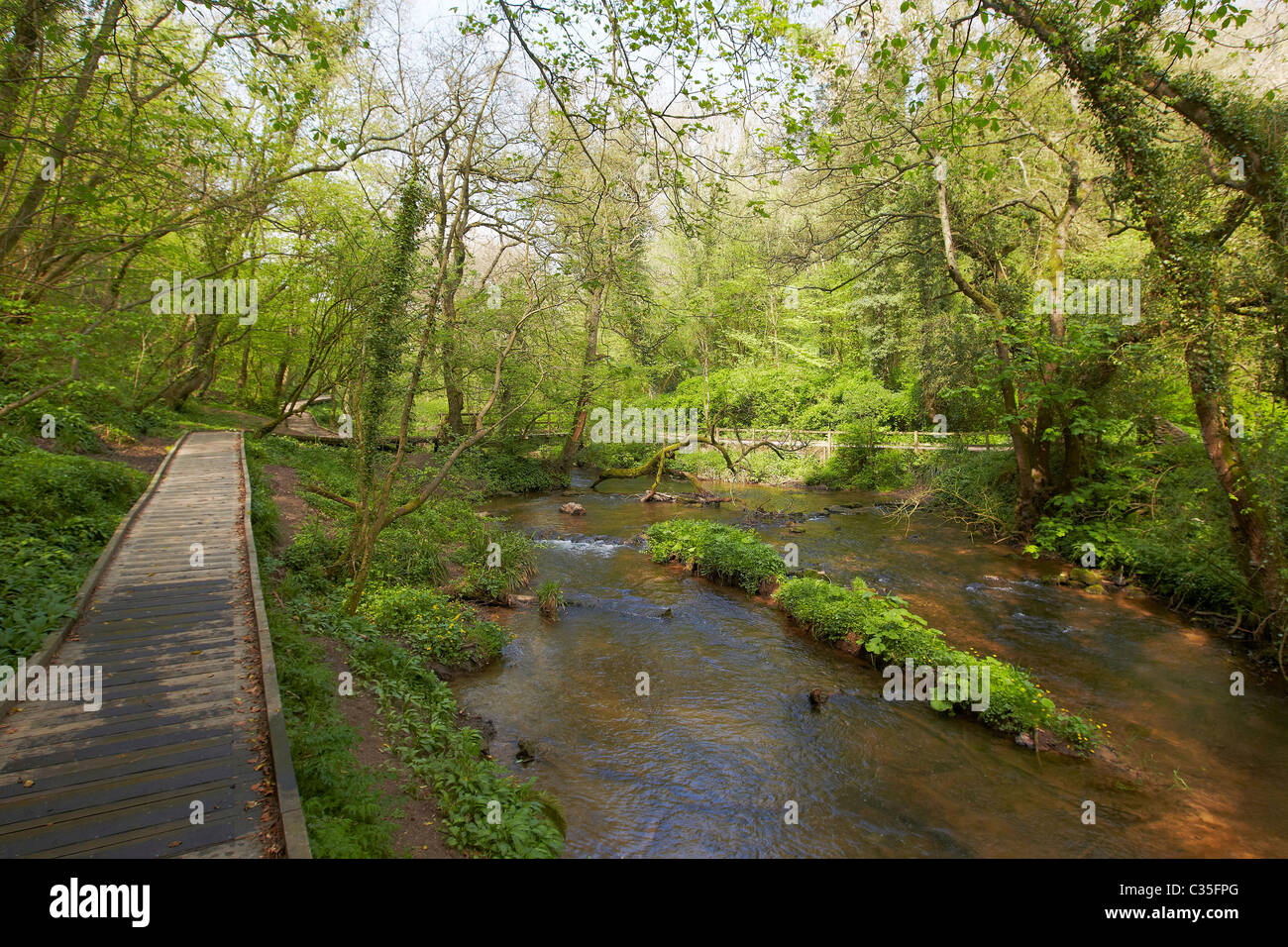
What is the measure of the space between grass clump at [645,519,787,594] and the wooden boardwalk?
851 centimetres

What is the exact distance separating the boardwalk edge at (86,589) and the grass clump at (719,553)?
32.4 ft

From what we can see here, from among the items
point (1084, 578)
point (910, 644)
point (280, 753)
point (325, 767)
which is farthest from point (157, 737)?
point (1084, 578)

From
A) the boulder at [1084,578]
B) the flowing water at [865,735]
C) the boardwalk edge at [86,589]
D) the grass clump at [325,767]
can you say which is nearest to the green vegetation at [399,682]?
the grass clump at [325,767]

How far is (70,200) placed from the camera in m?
6.71

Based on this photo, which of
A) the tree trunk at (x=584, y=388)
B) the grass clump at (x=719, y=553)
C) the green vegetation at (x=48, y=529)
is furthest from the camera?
the tree trunk at (x=584, y=388)

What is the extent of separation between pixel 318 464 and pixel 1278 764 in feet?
72.1

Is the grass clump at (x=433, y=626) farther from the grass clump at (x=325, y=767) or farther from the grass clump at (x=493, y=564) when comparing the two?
the grass clump at (x=325, y=767)

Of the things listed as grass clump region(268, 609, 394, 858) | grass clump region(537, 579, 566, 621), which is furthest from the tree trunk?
grass clump region(268, 609, 394, 858)

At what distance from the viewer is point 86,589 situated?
6703 mm

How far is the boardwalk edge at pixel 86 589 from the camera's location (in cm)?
524

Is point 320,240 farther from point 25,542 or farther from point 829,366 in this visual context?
point 829,366

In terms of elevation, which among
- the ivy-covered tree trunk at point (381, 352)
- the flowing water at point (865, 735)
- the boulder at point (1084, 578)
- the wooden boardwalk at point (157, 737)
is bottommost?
the flowing water at point (865, 735)

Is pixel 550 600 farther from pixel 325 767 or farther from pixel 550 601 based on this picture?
pixel 325 767
